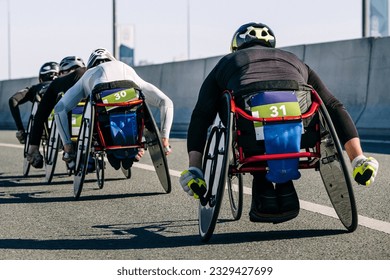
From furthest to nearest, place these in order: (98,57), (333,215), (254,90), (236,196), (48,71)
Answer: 1. (48,71)
2. (98,57)
3. (236,196)
4. (333,215)
5. (254,90)

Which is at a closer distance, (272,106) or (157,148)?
(272,106)

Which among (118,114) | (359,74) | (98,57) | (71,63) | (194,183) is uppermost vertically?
(98,57)

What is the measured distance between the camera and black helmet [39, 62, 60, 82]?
1440cm

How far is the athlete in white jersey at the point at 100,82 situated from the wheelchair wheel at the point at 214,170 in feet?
10.7

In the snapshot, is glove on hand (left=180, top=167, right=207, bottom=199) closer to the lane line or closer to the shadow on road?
the shadow on road

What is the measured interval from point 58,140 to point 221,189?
5.76 metres

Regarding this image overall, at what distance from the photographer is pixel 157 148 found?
432 inches

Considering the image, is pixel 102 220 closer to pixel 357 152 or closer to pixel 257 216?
pixel 257 216

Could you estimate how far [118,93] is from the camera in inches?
417

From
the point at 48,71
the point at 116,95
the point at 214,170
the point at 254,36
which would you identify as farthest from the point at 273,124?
the point at 48,71

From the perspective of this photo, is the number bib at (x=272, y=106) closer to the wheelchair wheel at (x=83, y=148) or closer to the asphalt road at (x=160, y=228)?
the asphalt road at (x=160, y=228)

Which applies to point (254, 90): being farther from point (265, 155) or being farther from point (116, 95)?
point (116, 95)

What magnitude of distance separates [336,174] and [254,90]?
2.81 ft

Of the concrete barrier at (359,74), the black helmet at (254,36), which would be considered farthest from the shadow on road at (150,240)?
the concrete barrier at (359,74)
